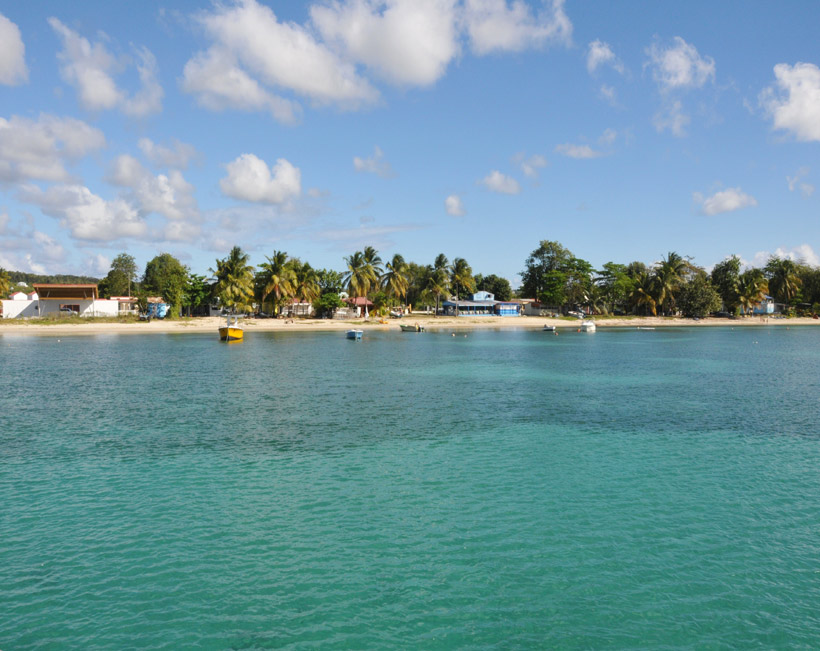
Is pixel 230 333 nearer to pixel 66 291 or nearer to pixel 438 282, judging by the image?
pixel 66 291

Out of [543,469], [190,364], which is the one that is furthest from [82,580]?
[190,364]

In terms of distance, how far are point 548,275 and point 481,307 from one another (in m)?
17.4

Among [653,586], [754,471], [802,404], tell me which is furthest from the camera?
[802,404]

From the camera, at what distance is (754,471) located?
707 inches

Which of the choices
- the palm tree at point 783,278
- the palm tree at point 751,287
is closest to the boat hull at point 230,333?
the palm tree at point 751,287

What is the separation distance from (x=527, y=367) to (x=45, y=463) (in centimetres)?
3769

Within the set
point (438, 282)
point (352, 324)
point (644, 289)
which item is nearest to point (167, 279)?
point (352, 324)

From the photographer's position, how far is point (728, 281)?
447 feet

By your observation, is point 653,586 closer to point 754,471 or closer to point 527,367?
point 754,471

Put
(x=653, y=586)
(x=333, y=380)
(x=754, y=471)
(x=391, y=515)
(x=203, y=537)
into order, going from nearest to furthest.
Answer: (x=653, y=586) → (x=203, y=537) → (x=391, y=515) → (x=754, y=471) → (x=333, y=380)

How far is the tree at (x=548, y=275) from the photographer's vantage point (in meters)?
127

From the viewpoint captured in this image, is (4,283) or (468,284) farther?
(468,284)

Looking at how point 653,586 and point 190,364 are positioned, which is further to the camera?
point 190,364

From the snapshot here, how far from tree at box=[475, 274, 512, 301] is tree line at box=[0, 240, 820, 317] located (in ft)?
0.88
